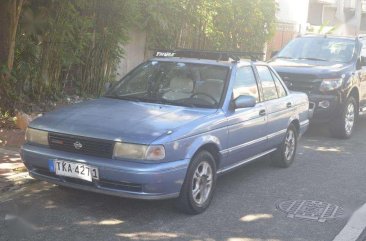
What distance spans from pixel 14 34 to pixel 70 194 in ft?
11.6

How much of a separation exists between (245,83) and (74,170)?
236 cm

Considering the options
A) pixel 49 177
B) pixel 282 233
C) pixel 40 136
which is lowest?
pixel 282 233

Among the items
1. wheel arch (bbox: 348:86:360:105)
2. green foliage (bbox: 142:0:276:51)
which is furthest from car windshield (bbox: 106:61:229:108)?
green foliage (bbox: 142:0:276:51)

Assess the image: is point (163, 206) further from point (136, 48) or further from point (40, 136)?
point (136, 48)

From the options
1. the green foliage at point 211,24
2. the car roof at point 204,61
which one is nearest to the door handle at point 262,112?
the car roof at point 204,61

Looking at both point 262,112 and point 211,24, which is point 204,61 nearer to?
point 262,112

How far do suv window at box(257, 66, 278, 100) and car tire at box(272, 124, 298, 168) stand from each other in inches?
25.2

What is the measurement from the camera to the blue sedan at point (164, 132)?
4660 mm

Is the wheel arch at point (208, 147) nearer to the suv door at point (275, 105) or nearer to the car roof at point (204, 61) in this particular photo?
the car roof at point (204, 61)

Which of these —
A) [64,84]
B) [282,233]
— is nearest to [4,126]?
[64,84]

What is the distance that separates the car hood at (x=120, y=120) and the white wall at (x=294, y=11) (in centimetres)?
2049

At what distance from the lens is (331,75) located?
9.36m

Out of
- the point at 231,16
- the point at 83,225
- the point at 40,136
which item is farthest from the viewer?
the point at 231,16

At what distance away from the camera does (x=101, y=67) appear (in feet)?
33.5
